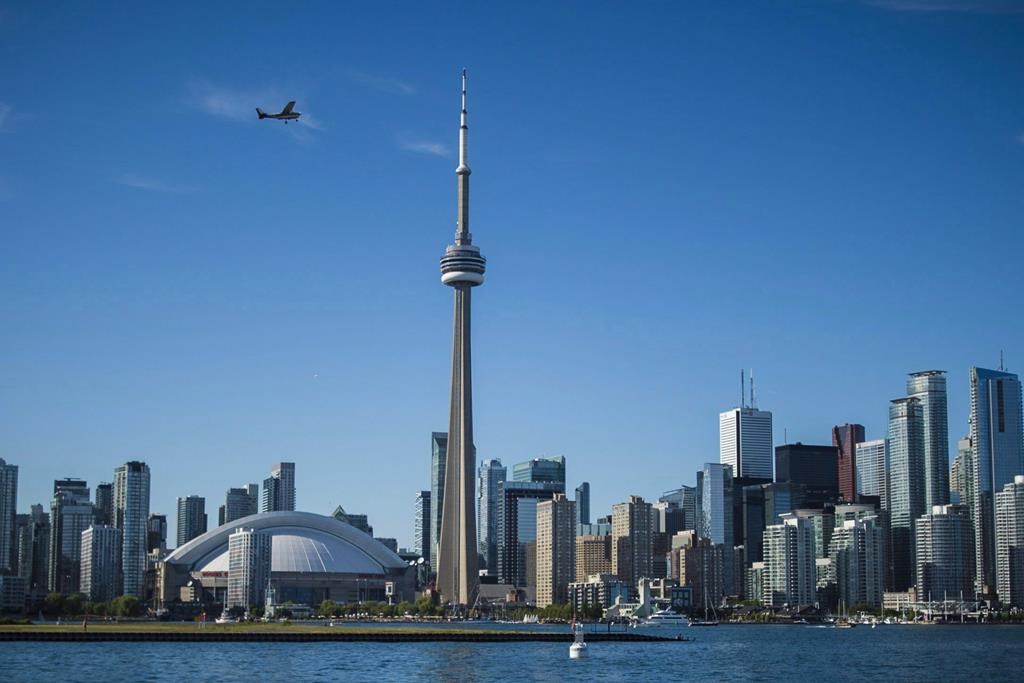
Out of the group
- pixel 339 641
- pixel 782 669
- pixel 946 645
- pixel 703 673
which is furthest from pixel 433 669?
pixel 946 645

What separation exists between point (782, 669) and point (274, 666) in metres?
37.9

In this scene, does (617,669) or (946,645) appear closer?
(617,669)

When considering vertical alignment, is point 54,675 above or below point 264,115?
below

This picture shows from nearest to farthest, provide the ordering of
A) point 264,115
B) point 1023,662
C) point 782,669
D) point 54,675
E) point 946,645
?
point 264,115
point 54,675
point 782,669
point 1023,662
point 946,645

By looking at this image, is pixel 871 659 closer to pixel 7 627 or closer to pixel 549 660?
pixel 549 660

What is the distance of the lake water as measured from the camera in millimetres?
102375

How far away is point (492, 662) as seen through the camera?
4614 inches

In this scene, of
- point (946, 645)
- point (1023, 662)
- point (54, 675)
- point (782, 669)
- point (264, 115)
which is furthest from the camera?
point (946, 645)

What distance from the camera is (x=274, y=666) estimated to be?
358ft

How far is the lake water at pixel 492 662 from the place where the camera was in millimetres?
102375

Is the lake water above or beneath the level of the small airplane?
beneath

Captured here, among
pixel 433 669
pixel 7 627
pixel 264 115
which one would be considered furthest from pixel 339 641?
pixel 264 115

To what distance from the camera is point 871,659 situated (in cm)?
13400

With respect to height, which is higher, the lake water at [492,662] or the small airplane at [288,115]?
the small airplane at [288,115]
